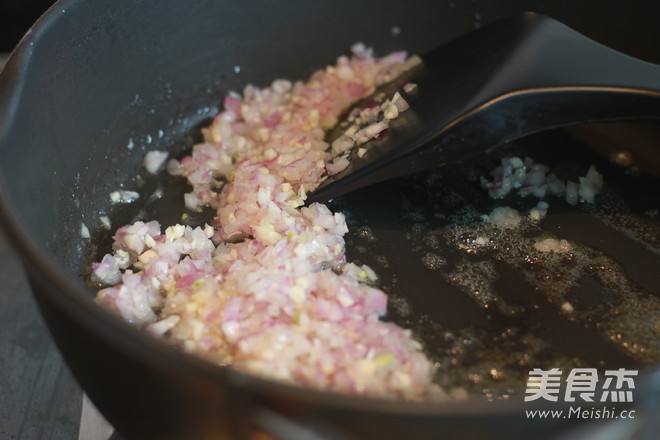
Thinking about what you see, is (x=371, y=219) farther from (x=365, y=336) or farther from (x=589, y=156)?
(x=589, y=156)

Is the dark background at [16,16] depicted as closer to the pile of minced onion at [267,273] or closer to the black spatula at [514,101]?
the pile of minced onion at [267,273]

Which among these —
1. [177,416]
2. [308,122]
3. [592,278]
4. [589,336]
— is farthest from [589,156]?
[177,416]

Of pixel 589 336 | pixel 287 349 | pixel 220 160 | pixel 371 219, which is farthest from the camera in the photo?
pixel 220 160

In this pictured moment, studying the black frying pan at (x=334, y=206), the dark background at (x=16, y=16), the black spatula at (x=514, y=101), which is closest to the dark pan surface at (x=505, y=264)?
the black frying pan at (x=334, y=206)


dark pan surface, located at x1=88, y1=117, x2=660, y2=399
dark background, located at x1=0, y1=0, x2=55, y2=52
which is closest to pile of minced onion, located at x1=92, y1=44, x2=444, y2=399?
dark pan surface, located at x1=88, y1=117, x2=660, y2=399

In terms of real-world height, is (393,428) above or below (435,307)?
above

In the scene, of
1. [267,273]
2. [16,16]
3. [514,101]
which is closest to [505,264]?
[514,101]
